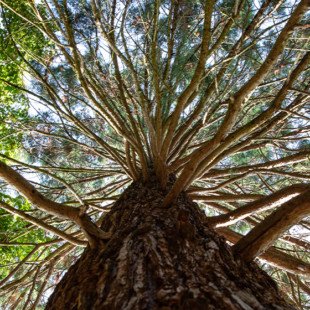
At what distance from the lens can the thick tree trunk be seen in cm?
73

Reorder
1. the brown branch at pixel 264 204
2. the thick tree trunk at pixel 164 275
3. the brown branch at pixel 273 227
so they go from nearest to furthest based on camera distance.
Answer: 1. the thick tree trunk at pixel 164 275
2. the brown branch at pixel 273 227
3. the brown branch at pixel 264 204

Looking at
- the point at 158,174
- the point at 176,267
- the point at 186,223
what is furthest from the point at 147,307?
the point at 158,174

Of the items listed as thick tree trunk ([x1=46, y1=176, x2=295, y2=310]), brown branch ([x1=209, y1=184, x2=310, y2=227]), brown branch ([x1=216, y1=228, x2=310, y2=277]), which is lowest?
thick tree trunk ([x1=46, y1=176, x2=295, y2=310])

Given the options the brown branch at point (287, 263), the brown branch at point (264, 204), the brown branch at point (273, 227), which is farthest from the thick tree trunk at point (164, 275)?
the brown branch at point (287, 263)

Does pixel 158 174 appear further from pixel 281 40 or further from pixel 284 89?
pixel 281 40

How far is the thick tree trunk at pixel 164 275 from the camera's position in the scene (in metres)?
0.73

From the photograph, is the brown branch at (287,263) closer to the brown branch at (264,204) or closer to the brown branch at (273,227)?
the brown branch at (264,204)

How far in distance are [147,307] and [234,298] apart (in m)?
0.27

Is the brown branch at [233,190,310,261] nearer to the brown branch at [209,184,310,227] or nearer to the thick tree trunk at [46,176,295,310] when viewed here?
the thick tree trunk at [46,176,295,310]

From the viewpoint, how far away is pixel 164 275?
0.84 metres

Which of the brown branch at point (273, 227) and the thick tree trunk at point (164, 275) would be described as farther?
the brown branch at point (273, 227)

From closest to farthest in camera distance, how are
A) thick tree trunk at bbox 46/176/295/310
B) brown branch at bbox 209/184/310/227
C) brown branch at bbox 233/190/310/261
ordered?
1. thick tree trunk at bbox 46/176/295/310
2. brown branch at bbox 233/190/310/261
3. brown branch at bbox 209/184/310/227

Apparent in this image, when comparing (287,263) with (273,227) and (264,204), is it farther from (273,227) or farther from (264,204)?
(273,227)

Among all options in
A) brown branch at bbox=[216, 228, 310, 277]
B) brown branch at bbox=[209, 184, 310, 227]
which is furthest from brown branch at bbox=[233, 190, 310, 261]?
brown branch at bbox=[216, 228, 310, 277]
